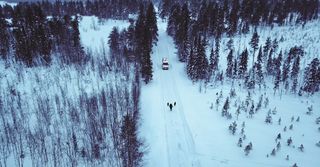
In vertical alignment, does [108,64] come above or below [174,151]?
above

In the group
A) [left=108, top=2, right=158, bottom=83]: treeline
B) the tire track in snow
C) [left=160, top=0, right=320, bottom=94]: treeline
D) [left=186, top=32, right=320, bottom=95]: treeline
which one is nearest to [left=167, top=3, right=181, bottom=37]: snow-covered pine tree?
[left=160, top=0, right=320, bottom=94]: treeline

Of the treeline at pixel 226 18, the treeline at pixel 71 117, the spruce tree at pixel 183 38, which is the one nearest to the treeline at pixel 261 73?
the spruce tree at pixel 183 38

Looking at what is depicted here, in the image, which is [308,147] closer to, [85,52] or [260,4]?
[85,52]

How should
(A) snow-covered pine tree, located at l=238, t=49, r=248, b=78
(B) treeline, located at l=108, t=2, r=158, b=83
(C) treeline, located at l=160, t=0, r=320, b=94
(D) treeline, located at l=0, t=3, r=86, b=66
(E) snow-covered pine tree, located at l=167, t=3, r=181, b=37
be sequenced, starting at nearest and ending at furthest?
(C) treeline, located at l=160, t=0, r=320, b=94 → (B) treeline, located at l=108, t=2, r=158, b=83 → (A) snow-covered pine tree, located at l=238, t=49, r=248, b=78 → (D) treeline, located at l=0, t=3, r=86, b=66 → (E) snow-covered pine tree, located at l=167, t=3, r=181, b=37

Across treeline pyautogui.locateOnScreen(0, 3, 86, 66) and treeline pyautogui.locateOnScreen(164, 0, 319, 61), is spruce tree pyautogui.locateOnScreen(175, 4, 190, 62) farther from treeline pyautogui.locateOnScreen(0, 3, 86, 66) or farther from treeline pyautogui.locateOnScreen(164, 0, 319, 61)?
treeline pyautogui.locateOnScreen(0, 3, 86, 66)

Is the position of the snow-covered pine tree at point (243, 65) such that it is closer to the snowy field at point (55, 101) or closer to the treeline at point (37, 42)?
the snowy field at point (55, 101)

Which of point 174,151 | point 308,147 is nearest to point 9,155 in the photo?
point 174,151
